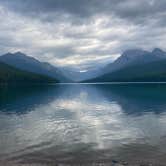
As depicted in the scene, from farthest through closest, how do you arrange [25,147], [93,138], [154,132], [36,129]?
[36,129] → [154,132] → [93,138] → [25,147]

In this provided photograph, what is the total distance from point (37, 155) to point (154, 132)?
84.7ft

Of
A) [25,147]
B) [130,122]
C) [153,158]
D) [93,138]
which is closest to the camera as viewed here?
[153,158]

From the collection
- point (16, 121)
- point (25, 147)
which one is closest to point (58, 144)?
point (25, 147)

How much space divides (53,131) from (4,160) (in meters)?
19.5

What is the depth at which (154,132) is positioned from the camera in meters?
51.6

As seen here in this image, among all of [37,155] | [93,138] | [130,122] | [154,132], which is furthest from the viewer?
[130,122]

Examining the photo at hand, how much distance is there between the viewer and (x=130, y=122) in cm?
6494

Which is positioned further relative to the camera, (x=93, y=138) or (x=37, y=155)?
(x=93, y=138)

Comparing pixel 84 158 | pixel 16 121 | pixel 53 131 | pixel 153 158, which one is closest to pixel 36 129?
pixel 53 131

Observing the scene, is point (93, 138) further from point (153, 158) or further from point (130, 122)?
point (130, 122)

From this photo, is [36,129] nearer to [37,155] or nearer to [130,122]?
[37,155]

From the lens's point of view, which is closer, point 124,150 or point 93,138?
point 124,150

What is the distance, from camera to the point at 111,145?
4262cm

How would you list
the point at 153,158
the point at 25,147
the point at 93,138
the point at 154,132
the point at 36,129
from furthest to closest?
1. the point at 36,129
2. the point at 154,132
3. the point at 93,138
4. the point at 25,147
5. the point at 153,158
